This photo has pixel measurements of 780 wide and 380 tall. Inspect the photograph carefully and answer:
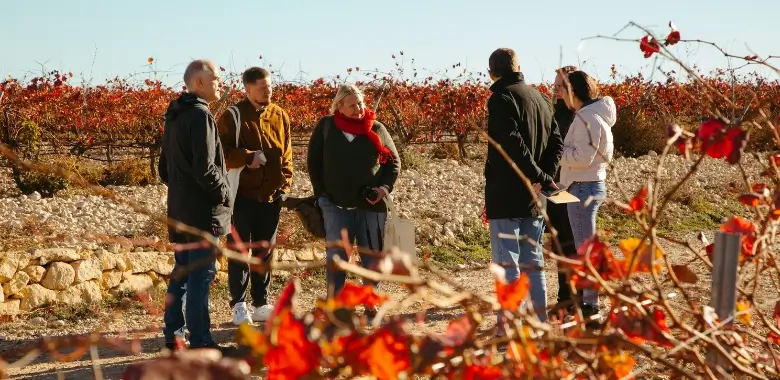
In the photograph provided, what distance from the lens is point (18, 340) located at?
5.41 m

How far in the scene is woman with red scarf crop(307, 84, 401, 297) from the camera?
18.0ft

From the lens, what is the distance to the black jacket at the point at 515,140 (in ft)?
15.3

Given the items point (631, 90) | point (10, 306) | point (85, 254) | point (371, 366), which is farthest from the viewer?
point (631, 90)

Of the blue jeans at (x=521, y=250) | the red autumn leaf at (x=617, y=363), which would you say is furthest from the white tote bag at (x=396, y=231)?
the red autumn leaf at (x=617, y=363)

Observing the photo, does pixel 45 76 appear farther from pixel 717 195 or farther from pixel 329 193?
pixel 717 195

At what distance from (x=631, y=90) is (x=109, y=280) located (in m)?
13.1

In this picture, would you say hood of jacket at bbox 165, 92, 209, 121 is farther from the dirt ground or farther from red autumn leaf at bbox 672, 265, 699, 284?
red autumn leaf at bbox 672, 265, 699, 284

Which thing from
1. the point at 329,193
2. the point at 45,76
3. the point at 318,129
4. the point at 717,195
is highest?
the point at 45,76

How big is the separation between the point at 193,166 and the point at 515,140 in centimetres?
160

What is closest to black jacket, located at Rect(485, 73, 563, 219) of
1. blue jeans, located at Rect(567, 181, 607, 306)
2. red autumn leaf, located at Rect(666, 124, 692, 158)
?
blue jeans, located at Rect(567, 181, 607, 306)

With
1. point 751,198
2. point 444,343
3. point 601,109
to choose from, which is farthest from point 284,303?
point 601,109

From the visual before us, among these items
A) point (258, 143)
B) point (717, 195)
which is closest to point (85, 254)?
point (258, 143)

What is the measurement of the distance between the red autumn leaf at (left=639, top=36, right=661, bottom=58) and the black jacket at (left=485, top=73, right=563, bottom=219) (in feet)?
5.87

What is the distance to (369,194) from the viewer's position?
5.50 m
